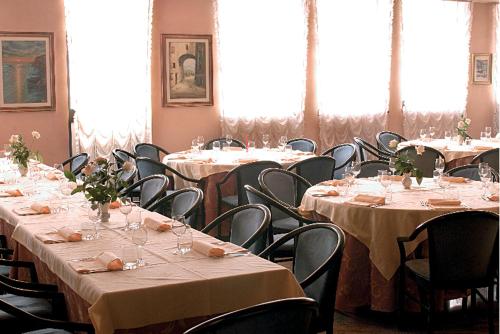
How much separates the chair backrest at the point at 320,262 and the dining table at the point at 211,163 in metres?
3.74

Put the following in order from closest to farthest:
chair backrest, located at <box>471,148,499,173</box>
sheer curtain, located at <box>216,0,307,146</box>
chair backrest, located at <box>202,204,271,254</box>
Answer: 1. chair backrest, located at <box>202,204,271,254</box>
2. chair backrest, located at <box>471,148,499,173</box>
3. sheer curtain, located at <box>216,0,307,146</box>

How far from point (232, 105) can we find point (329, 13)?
215 cm

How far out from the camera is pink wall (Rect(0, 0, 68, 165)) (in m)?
9.38

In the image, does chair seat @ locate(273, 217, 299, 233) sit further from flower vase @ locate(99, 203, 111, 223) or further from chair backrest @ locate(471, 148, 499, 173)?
chair backrest @ locate(471, 148, 499, 173)

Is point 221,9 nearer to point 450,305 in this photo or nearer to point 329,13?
point 329,13

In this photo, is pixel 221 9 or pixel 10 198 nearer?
pixel 10 198

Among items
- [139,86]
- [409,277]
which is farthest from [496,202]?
[139,86]

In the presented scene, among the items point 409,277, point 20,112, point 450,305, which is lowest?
point 450,305

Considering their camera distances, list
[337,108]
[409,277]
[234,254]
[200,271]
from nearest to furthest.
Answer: [200,271] < [234,254] < [409,277] < [337,108]

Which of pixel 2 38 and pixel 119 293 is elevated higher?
pixel 2 38

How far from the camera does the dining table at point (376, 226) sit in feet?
16.8

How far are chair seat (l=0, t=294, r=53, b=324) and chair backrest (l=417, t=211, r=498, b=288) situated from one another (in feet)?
7.19

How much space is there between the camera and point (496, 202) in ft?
17.5

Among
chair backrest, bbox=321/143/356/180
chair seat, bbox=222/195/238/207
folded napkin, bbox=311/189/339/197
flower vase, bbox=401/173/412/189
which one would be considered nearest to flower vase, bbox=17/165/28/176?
chair seat, bbox=222/195/238/207
